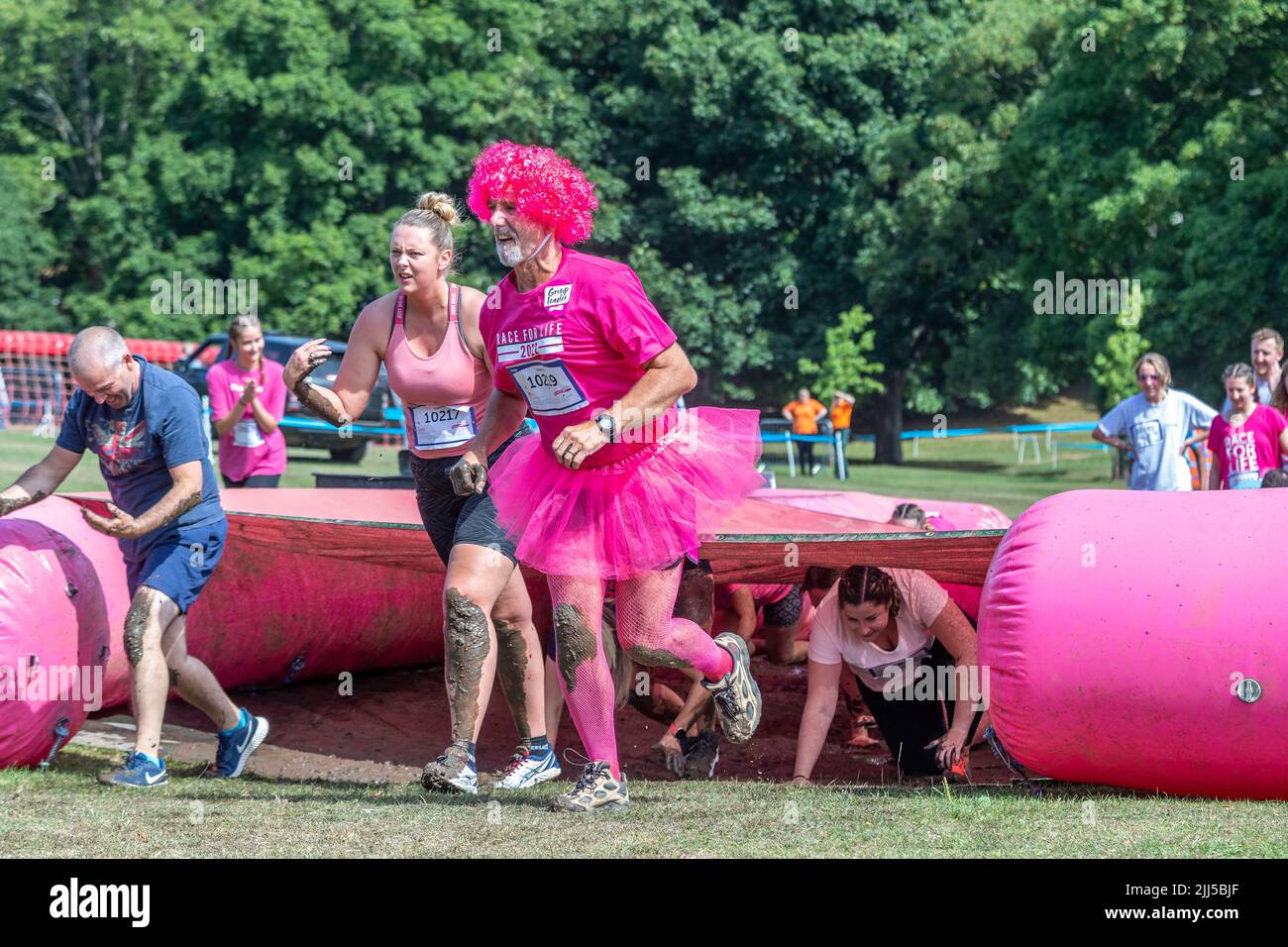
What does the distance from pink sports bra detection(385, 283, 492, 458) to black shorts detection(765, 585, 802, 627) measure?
133 inches

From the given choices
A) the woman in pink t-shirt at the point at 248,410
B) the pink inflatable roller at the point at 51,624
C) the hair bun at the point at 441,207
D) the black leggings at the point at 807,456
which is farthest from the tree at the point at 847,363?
the hair bun at the point at 441,207

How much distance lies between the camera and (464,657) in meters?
5.36

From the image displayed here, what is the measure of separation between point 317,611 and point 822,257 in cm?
2981

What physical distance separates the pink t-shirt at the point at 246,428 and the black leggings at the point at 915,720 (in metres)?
4.42

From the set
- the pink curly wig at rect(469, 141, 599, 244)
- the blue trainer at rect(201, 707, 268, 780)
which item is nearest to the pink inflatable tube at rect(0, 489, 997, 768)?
the blue trainer at rect(201, 707, 268, 780)

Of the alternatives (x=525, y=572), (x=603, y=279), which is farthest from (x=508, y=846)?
(x=525, y=572)

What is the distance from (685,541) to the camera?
4.98 m

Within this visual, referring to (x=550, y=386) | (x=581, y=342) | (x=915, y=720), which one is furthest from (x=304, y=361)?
→ (x=915, y=720)

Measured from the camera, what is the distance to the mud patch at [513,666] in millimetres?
5801

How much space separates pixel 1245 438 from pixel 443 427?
5479 millimetres

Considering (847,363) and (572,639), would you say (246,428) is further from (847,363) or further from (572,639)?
(847,363)

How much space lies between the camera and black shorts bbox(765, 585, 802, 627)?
859 centimetres

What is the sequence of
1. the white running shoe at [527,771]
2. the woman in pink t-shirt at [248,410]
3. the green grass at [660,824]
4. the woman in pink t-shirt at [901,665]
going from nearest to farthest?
the green grass at [660,824] → the white running shoe at [527,771] → the woman in pink t-shirt at [901,665] → the woman in pink t-shirt at [248,410]

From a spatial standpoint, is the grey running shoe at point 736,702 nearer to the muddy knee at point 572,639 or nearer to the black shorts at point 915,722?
the muddy knee at point 572,639
